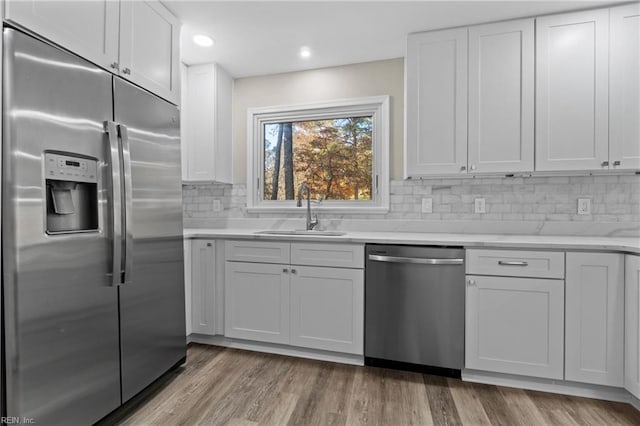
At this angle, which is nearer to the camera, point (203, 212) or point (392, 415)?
point (392, 415)

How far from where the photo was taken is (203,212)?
11.0 feet

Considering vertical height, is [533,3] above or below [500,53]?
above

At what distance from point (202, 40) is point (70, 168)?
62.9 inches

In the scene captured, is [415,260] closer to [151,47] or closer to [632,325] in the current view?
[632,325]

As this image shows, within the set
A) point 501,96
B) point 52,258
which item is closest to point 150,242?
point 52,258

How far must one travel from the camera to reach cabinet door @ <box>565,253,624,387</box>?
1841mm

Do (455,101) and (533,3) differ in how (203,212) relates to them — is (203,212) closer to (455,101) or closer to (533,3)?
(455,101)

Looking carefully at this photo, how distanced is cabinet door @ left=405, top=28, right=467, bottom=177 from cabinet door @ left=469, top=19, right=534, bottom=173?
0.22ft

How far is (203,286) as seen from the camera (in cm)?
259

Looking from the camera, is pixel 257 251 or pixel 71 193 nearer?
pixel 71 193

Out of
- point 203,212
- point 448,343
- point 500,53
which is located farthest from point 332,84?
point 448,343

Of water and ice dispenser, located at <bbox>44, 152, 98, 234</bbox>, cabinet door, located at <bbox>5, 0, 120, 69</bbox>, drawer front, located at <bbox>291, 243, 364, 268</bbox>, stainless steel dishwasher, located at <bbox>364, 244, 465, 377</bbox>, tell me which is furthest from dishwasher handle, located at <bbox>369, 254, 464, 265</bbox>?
cabinet door, located at <bbox>5, 0, 120, 69</bbox>

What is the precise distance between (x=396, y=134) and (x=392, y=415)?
2099mm

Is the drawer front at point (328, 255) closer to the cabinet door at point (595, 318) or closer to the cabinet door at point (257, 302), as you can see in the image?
the cabinet door at point (257, 302)
